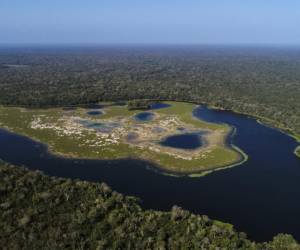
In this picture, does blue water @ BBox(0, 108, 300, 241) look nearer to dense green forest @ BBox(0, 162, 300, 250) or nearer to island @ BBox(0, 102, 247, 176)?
island @ BBox(0, 102, 247, 176)

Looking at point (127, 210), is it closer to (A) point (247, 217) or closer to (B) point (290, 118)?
(A) point (247, 217)

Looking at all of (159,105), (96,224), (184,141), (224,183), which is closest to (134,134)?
(184,141)

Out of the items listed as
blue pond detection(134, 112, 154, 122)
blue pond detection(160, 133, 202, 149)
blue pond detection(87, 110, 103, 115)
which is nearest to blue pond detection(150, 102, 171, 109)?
blue pond detection(134, 112, 154, 122)

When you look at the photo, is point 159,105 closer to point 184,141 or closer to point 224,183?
point 184,141

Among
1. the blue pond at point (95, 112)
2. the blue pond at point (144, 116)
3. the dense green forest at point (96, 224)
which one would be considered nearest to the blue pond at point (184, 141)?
the blue pond at point (144, 116)

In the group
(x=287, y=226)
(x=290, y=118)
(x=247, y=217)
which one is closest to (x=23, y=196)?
(x=247, y=217)

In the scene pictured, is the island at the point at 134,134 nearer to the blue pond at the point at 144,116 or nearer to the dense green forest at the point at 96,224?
the blue pond at the point at 144,116

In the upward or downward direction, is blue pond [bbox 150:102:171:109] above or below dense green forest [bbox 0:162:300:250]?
below
